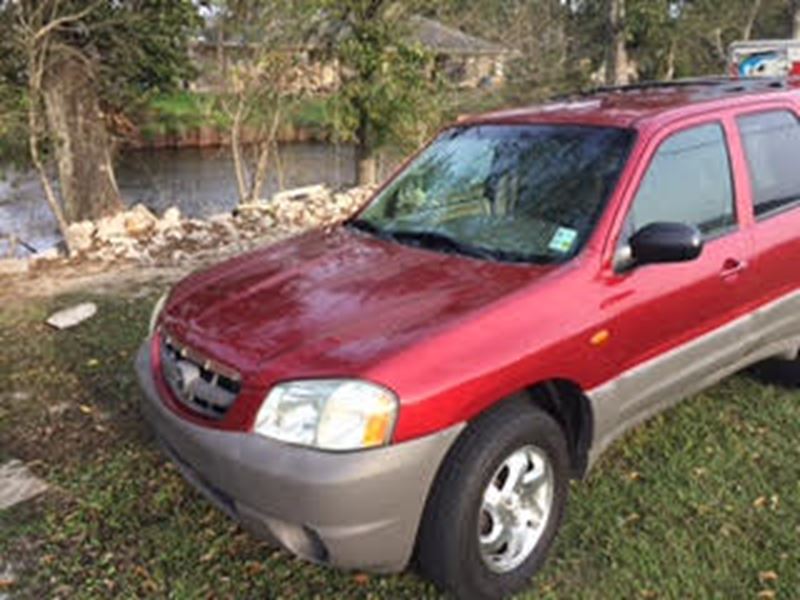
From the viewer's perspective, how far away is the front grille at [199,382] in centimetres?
275

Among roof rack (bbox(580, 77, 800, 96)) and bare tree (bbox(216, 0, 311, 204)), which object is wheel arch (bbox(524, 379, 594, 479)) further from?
bare tree (bbox(216, 0, 311, 204))

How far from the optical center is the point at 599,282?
10.0 feet

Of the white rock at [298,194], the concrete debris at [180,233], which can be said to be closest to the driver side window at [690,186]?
the concrete debris at [180,233]

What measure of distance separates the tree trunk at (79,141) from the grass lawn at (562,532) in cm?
580

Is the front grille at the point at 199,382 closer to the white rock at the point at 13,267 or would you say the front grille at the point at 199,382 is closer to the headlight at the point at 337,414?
the headlight at the point at 337,414

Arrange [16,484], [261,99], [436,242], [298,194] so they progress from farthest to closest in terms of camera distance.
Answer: [298,194], [261,99], [16,484], [436,242]

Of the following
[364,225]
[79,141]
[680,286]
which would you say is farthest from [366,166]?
[680,286]

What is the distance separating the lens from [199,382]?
2.89m

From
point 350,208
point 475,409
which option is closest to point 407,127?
point 350,208

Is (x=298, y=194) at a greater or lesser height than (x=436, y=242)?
lesser

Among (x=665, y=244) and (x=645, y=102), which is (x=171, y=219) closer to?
(x=645, y=102)

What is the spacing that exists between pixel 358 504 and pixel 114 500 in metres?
1.71

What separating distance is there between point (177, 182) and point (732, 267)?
15.8m

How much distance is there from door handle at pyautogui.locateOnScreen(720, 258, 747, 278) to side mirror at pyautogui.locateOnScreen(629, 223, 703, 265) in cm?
56
